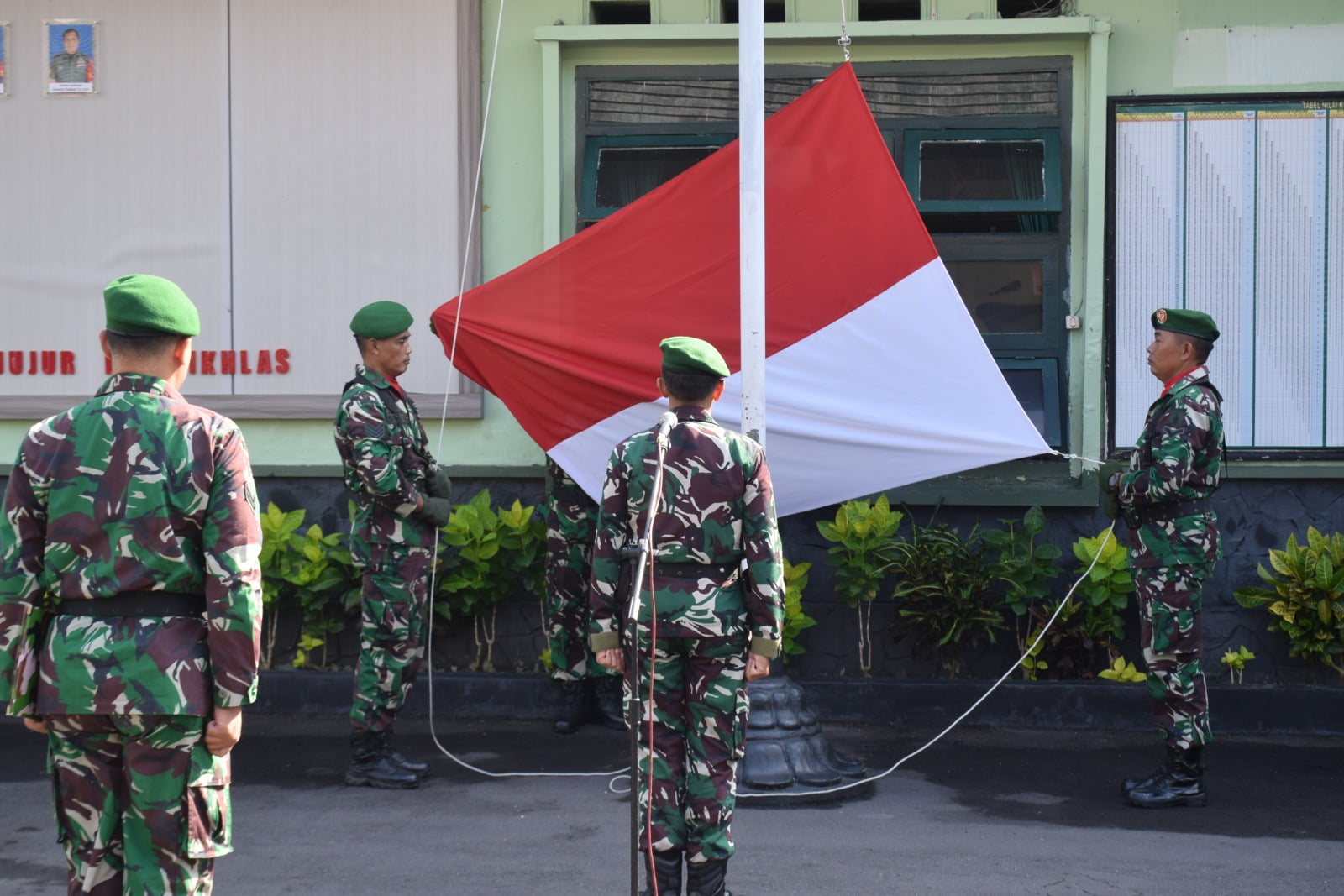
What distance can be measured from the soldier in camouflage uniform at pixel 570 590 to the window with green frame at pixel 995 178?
1.72 metres

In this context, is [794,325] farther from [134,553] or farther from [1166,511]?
[134,553]

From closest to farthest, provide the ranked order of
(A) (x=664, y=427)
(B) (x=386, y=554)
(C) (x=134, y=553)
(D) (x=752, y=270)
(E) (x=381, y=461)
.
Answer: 1. (C) (x=134, y=553)
2. (A) (x=664, y=427)
3. (D) (x=752, y=270)
4. (E) (x=381, y=461)
5. (B) (x=386, y=554)

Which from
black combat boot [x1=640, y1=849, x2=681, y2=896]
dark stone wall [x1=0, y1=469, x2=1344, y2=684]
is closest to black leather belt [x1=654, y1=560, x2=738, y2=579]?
black combat boot [x1=640, y1=849, x2=681, y2=896]

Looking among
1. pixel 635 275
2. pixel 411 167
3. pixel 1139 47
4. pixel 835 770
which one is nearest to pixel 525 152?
pixel 411 167

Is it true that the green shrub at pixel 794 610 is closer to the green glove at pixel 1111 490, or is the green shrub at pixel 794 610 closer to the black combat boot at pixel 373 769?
the green glove at pixel 1111 490

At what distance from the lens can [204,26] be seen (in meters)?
8.50

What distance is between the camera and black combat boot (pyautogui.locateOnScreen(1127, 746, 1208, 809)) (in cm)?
612

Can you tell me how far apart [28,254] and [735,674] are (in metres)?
5.85

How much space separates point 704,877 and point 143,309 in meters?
2.42

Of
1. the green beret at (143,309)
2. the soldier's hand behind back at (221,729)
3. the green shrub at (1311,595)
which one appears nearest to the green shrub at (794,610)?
the green shrub at (1311,595)

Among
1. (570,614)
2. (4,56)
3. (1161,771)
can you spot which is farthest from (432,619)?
(4,56)

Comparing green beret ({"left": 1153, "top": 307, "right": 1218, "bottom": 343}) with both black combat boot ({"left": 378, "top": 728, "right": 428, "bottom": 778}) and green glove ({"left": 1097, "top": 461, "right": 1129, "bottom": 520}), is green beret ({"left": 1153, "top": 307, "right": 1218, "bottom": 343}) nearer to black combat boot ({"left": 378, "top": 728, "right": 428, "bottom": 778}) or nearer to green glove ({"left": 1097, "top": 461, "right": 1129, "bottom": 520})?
green glove ({"left": 1097, "top": 461, "right": 1129, "bottom": 520})

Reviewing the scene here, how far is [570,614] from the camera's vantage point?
755 cm

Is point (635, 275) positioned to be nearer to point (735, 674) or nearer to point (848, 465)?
point (848, 465)
